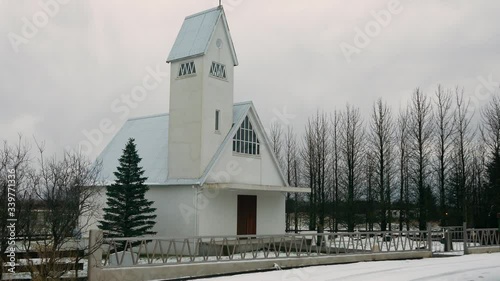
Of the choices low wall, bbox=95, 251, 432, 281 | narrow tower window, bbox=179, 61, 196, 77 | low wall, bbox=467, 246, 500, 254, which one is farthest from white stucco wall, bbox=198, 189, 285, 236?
low wall, bbox=467, 246, 500, 254

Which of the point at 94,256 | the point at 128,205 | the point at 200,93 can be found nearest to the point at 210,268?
the point at 94,256

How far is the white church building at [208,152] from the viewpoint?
23609 mm

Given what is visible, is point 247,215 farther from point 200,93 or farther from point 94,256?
point 94,256

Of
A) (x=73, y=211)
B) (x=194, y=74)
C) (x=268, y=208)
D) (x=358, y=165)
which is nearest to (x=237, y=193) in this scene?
(x=268, y=208)

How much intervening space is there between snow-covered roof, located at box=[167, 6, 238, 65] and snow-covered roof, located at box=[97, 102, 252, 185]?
3.64 metres

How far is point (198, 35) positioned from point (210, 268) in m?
12.8

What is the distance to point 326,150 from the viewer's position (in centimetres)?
4144

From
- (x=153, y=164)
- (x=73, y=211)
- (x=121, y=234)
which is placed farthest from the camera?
(x=153, y=164)

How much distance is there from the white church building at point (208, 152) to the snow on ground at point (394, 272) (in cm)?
699

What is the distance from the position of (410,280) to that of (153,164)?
14947mm

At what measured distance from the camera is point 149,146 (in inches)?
1089

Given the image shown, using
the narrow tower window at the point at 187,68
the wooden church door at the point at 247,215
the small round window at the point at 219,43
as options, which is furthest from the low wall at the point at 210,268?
the small round window at the point at 219,43

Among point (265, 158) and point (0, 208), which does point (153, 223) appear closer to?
point (265, 158)

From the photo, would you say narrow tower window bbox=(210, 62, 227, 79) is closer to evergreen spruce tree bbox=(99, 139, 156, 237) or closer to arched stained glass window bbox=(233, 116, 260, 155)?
arched stained glass window bbox=(233, 116, 260, 155)
